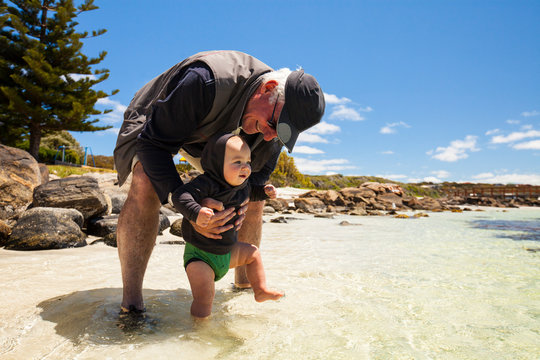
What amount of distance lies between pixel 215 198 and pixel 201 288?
480 mm

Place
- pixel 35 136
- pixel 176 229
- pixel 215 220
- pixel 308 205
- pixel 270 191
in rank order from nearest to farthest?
pixel 215 220 < pixel 270 191 < pixel 176 229 < pixel 308 205 < pixel 35 136

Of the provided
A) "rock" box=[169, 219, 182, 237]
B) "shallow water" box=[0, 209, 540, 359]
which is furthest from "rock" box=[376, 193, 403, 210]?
"shallow water" box=[0, 209, 540, 359]

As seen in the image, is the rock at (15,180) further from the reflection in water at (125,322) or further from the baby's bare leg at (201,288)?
the baby's bare leg at (201,288)

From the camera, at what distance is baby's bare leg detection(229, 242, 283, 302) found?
214 centimetres

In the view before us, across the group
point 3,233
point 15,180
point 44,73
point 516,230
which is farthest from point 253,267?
point 44,73

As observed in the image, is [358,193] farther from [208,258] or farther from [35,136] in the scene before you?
[208,258]

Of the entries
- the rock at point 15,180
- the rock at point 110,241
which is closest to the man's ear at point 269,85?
the rock at point 110,241

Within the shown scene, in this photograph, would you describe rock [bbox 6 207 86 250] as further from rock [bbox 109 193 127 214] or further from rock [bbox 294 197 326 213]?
rock [bbox 294 197 326 213]

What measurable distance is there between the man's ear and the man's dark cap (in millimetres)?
92

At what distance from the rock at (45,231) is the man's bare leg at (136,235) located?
7.63 feet

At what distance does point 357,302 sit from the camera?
2.42 meters

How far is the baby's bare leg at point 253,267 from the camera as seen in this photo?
2145 millimetres

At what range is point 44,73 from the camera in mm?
17312

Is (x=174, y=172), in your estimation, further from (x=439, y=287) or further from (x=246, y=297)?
(x=439, y=287)
